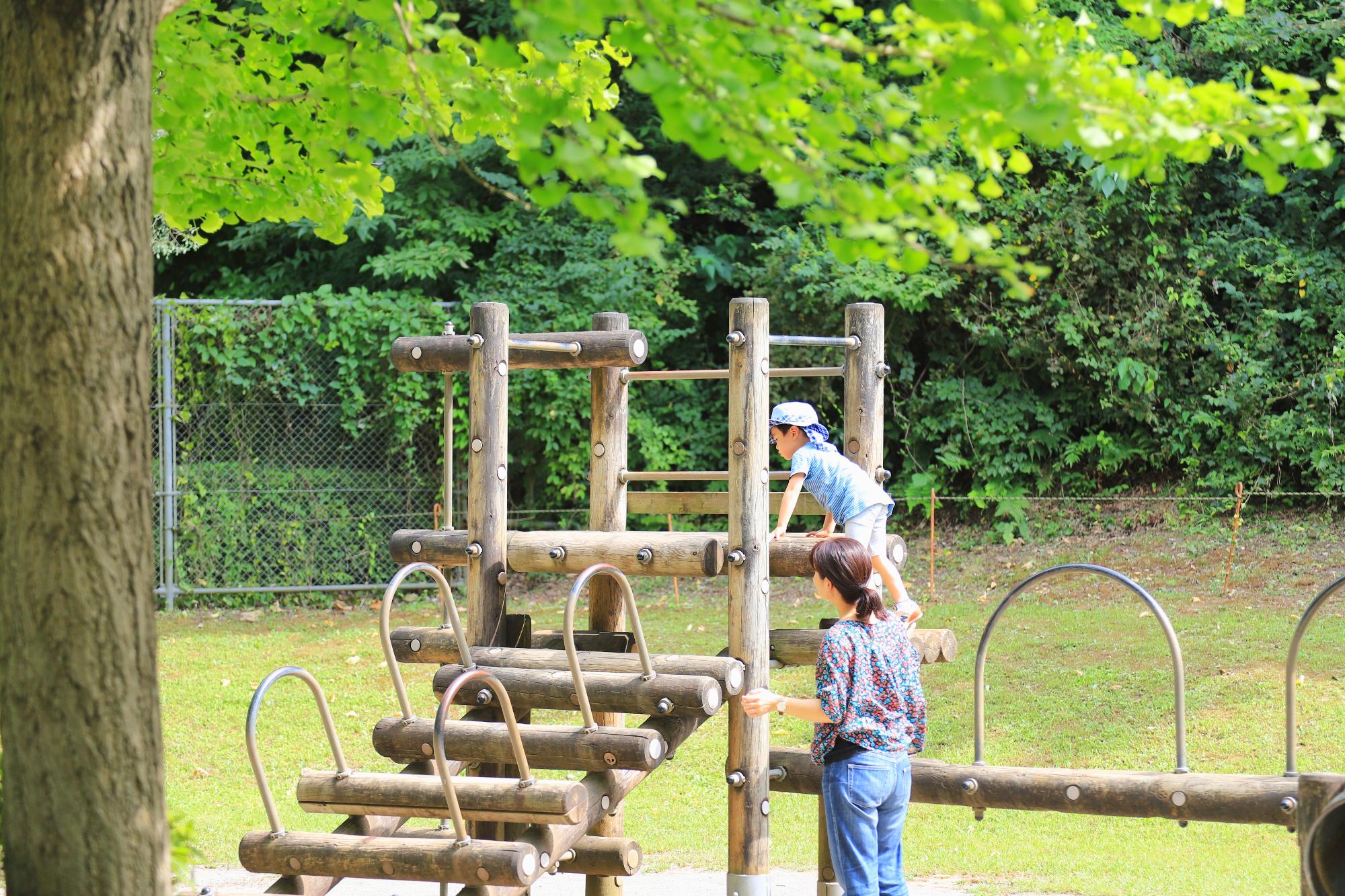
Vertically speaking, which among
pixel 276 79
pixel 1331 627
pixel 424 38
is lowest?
pixel 1331 627

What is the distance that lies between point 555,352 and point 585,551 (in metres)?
0.91

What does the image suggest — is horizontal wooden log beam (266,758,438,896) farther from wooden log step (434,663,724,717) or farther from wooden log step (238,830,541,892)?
wooden log step (434,663,724,717)

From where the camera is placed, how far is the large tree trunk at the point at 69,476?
257 centimetres

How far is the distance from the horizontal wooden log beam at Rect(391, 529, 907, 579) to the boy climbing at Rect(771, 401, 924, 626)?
14 centimetres

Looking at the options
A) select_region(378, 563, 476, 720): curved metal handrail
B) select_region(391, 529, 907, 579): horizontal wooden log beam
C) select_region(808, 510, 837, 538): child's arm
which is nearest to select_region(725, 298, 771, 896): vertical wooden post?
select_region(391, 529, 907, 579): horizontal wooden log beam

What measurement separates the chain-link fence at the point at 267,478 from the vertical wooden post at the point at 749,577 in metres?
7.54

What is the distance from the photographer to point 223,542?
1198 cm

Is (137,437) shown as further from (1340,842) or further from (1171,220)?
(1171,220)

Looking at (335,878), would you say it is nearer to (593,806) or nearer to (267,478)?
(593,806)

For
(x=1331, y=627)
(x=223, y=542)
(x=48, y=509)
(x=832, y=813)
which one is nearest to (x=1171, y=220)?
(x=1331, y=627)

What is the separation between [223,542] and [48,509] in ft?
32.3

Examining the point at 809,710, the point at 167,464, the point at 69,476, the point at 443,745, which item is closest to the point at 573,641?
the point at 443,745

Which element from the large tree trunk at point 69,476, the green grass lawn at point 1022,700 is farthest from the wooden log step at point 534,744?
the large tree trunk at point 69,476

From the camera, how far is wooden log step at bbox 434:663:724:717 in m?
4.86
